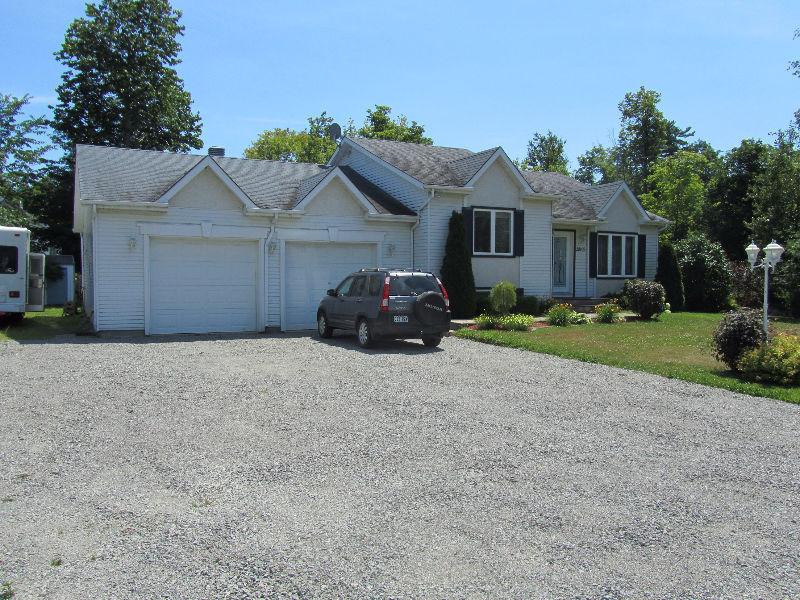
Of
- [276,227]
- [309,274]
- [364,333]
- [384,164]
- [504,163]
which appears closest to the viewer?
[364,333]

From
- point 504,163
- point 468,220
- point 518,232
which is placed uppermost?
point 504,163

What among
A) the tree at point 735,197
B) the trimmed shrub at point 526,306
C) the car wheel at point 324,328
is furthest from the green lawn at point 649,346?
the tree at point 735,197

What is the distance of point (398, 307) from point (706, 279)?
1632cm

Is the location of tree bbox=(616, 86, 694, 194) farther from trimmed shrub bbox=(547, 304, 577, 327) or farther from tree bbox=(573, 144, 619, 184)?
trimmed shrub bbox=(547, 304, 577, 327)

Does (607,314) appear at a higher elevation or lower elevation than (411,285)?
lower

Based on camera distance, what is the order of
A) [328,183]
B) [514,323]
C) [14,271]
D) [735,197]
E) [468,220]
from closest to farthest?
1. [514,323]
2. [14,271]
3. [328,183]
4. [468,220]
5. [735,197]

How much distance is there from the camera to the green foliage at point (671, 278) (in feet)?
81.4

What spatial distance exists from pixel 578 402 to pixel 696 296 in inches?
729

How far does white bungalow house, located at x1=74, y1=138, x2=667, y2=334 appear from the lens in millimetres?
16938

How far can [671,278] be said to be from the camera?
81.6 feet

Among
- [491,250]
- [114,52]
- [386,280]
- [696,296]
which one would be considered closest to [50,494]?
[386,280]

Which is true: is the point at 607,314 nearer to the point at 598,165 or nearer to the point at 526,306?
the point at 526,306

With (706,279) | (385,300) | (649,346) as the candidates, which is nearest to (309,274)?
(385,300)

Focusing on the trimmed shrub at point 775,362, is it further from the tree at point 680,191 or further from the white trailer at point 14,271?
the tree at point 680,191
